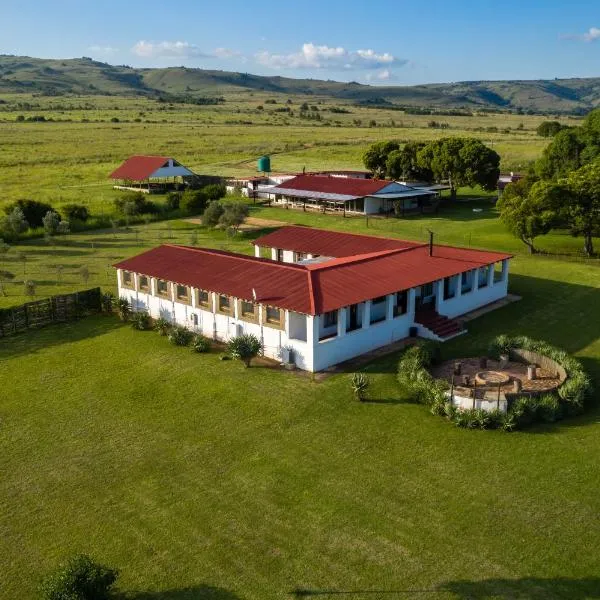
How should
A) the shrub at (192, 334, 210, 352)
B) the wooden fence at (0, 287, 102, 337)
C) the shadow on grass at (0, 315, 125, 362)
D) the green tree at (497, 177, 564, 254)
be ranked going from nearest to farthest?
the shrub at (192, 334, 210, 352) → the shadow on grass at (0, 315, 125, 362) → the wooden fence at (0, 287, 102, 337) → the green tree at (497, 177, 564, 254)

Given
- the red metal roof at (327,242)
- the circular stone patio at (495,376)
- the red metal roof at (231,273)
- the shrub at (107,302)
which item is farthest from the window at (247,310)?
the red metal roof at (327,242)

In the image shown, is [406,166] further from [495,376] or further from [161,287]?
[495,376]

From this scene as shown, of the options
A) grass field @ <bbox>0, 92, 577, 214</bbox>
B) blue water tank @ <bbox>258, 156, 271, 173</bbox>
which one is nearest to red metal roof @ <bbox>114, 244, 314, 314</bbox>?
grass field @ <bbox>0, 92, 577, 214</bbox>

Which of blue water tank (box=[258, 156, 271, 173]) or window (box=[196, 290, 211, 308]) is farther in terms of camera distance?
blue water tank (box=[258, 156, 271, 173])

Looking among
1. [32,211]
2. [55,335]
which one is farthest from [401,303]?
[32,211]

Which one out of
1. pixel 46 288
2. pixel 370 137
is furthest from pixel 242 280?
pixel 370 137

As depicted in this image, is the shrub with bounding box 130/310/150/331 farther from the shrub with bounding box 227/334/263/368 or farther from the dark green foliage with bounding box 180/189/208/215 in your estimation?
the dark green foliage with bounding box 180/189/208/215

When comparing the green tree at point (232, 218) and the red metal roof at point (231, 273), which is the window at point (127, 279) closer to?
the red metal roof at point (231, 273)
